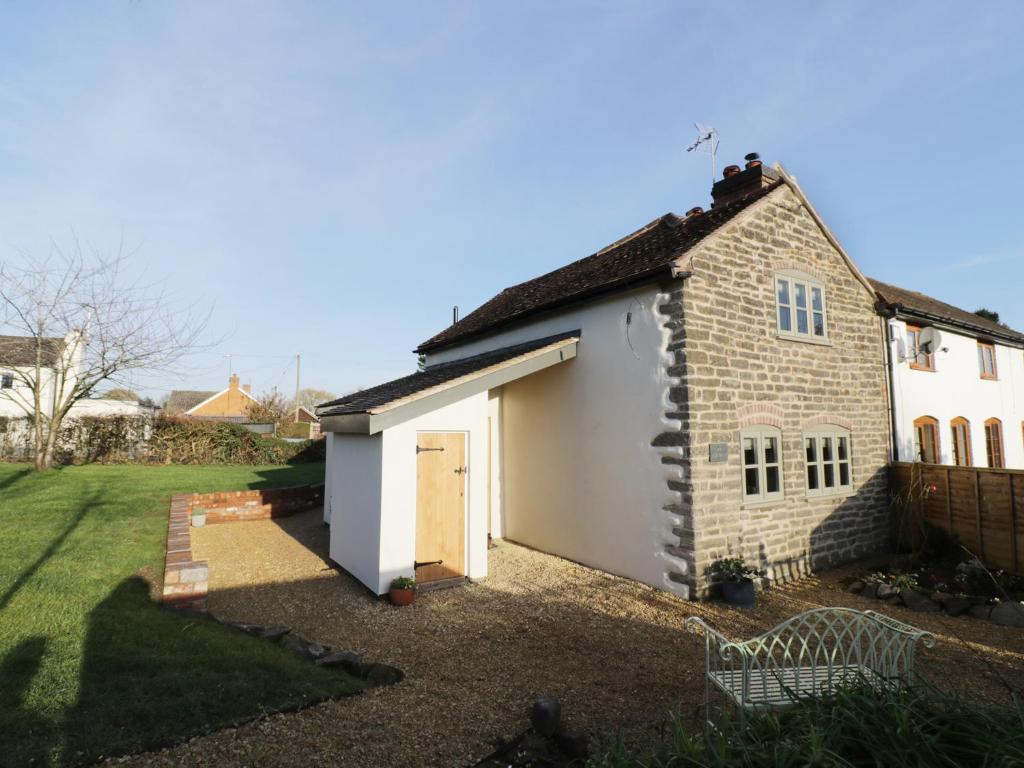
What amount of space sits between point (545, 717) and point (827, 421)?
7938mm

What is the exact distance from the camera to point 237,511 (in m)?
12.9

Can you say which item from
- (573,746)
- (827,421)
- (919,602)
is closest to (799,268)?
(827,421)

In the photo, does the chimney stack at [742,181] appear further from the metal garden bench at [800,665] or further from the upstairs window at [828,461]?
the metal garden bench at [800,665]

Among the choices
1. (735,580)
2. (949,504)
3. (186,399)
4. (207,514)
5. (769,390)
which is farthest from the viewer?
(186,399)

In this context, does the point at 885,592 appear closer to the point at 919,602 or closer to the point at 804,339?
the point at 919,602

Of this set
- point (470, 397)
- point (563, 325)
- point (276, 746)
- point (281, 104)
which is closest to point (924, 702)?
point (276, 746)

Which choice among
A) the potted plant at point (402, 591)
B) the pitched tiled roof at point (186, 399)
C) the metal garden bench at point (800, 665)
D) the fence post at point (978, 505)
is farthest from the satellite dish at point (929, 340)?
the pitched tiled roof at point (186, 399)

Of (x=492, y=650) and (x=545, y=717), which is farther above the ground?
(x=545, y=717)

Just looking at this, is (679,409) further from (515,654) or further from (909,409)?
(909,409)

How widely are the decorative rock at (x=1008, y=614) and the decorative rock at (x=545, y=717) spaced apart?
21.8 ft

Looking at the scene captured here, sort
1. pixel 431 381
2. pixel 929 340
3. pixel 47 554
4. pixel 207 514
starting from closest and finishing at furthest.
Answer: pixel 47 554, pixel 431 381, pixel 929 340, pixel 207 514

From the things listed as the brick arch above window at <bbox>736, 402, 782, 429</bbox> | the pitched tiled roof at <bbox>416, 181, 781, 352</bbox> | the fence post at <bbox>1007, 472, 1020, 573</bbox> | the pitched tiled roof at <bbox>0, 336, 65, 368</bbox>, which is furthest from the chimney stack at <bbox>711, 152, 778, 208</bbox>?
the pitched tiled roof at <bbox>0, 336, 65, 368</bbox>

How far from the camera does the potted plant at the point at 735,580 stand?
7.18 m

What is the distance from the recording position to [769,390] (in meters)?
8.52
